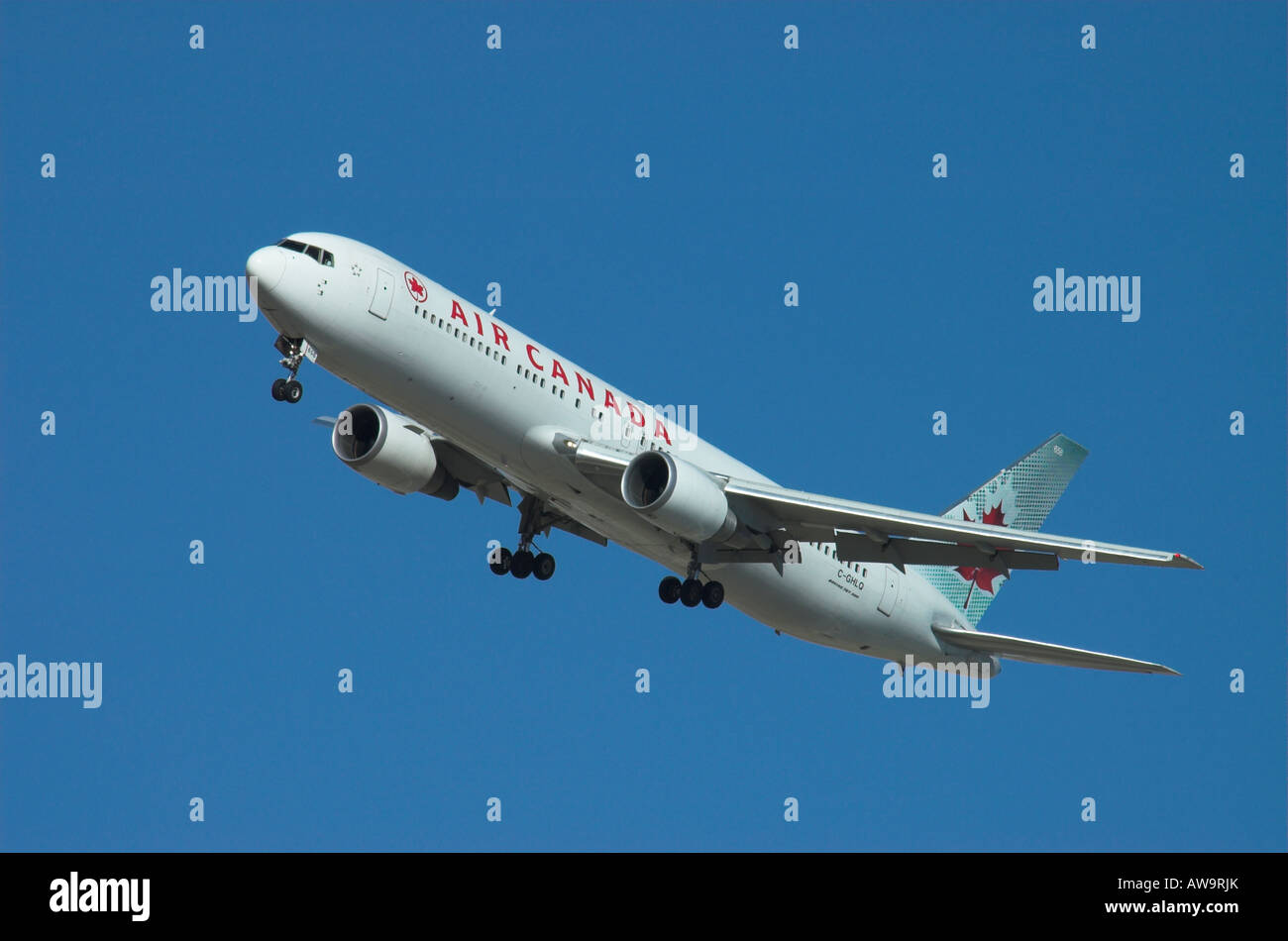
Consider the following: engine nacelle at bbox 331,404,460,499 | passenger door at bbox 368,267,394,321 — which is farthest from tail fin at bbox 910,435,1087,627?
passenger door at bbox 368,267,394,321

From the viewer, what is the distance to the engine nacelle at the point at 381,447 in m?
35.9

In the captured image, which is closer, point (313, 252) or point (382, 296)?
point (313, 252)

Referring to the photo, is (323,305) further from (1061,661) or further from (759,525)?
(1061,661)

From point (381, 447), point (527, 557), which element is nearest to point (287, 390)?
point (381, 447)

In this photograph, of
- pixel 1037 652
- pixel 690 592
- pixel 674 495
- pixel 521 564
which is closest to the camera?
pixel 674 495

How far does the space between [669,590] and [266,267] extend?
40.8 feet

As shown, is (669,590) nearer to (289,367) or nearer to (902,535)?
(902,535)

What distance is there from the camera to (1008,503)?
46125 mm

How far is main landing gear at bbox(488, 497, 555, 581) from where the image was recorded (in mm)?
38531

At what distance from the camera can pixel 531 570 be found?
38.6 metres

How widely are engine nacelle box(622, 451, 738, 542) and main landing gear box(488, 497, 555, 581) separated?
200 inches

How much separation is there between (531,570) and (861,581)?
317 inches

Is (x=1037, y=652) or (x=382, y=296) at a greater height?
(x=382, y=296)

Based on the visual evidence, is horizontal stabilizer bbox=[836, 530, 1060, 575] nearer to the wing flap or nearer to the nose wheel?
the wing flap
